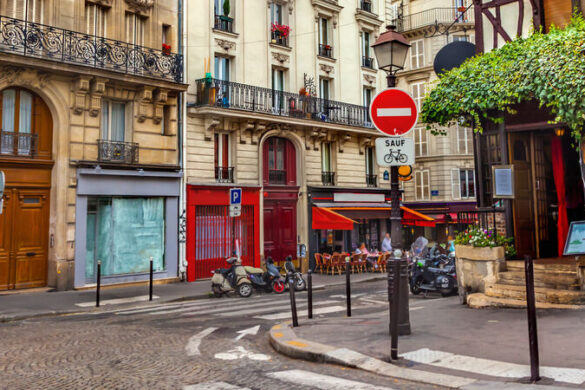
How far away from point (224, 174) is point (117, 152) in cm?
441

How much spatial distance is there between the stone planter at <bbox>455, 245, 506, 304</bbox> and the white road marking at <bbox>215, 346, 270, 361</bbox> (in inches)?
190

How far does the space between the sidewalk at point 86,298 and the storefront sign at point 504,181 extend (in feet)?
24.4

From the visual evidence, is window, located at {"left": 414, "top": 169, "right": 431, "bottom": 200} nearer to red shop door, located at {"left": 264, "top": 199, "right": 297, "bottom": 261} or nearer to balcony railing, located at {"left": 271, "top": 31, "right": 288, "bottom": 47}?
red shop door, located at {"left": 264, "top": 199, "right": 297, "bottom": 261}

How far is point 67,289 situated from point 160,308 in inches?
187

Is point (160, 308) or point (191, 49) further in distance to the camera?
point (191, 49)

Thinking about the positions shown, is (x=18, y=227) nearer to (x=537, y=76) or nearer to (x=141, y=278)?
(x=141, y=278)

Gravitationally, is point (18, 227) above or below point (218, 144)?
below

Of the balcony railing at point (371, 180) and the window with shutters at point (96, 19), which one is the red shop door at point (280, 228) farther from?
the window with shutters at point (96, 19)

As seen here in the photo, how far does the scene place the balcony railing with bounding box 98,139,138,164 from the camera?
53.0ft

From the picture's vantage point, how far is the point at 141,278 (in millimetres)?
16875

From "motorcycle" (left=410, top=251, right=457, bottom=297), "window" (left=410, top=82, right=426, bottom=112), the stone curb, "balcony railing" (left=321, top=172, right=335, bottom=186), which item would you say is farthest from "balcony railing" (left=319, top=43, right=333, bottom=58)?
the stone curb

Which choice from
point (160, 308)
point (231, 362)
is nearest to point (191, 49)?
point (160, 308)

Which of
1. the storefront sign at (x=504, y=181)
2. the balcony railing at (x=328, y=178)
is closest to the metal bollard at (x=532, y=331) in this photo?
the storefront sign at (x=504, y=181)

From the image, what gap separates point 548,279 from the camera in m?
8.77
